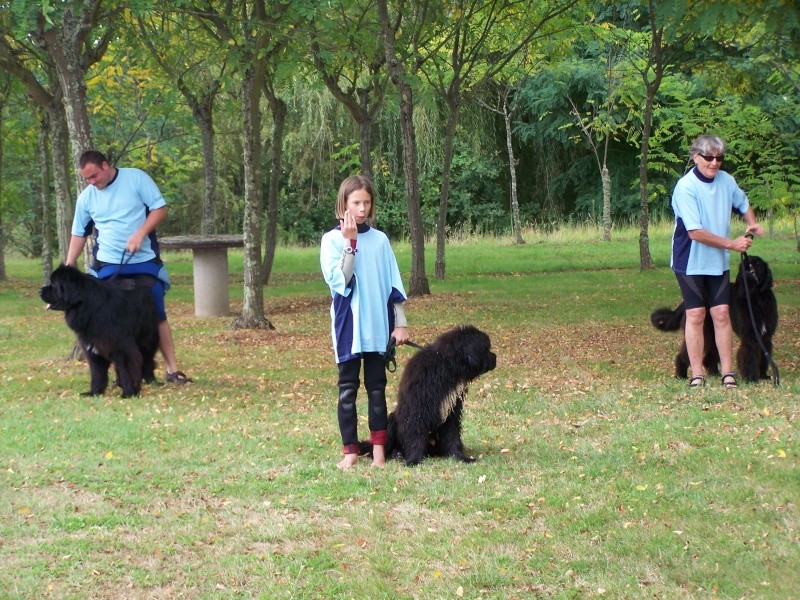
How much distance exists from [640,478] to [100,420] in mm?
4738

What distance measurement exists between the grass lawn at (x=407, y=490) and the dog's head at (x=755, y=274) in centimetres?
90

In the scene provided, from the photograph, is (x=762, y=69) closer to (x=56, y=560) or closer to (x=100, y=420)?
(x=100, y=420)

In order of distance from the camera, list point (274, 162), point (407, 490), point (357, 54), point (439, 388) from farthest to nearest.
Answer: point (274, 162) → point (357, 54) → point (439, 388) → point (407, 490)

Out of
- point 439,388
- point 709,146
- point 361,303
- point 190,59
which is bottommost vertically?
point 439,388

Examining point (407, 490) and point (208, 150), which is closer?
point (407, 490)

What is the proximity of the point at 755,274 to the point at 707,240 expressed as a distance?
60cm

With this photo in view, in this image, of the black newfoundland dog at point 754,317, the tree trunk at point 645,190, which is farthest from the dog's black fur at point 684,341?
the tree trunk at point 645,190

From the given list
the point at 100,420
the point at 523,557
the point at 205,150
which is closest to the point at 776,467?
the point at 523,557

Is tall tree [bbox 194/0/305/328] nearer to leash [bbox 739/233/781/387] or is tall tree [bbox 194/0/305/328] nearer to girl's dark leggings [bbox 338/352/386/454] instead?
leash [bbox 739/233/781/387]

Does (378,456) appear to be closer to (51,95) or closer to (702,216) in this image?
(702,216)

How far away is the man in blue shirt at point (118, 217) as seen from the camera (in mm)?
10227

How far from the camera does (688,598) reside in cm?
468

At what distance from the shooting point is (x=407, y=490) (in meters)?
6.50

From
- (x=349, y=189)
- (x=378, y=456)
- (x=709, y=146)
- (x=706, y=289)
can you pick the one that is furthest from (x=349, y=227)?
(x=706, y=289)
